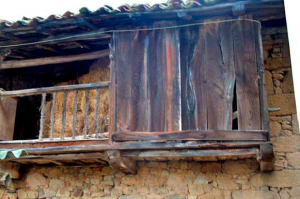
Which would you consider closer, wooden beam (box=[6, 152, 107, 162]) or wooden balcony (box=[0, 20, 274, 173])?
wooden balcony (box=[0, 20, 274, 173])

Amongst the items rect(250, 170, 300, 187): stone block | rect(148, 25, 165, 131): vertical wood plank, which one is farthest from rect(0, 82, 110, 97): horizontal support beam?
rect(250, 170, 300, 187): stone block

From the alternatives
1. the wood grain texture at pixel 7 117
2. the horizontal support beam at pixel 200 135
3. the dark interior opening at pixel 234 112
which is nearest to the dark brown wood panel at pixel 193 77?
the horizontal support beam at pixel 200 135

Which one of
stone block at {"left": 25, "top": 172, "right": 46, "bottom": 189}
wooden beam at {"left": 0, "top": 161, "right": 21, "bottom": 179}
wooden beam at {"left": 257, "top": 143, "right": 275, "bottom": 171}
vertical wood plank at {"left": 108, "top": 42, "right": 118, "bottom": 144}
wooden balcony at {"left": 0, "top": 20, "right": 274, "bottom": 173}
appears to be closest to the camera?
wooden beam at {"left": 257, "top": 143, "right": 275, "bottom": 171}

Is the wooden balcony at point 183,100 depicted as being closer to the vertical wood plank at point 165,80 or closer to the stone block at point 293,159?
the vertical wood plank at point 165,80

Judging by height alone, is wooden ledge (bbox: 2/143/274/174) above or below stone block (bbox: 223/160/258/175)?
above

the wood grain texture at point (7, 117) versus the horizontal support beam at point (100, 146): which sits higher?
the wood grain texture at point (7, 117)

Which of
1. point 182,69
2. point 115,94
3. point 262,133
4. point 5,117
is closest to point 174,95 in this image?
point 182,69

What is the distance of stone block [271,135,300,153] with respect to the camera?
5.52 meters

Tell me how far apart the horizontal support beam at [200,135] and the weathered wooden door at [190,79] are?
0.07m

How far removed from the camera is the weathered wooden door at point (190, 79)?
5.27m

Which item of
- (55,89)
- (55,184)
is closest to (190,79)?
(55,89)

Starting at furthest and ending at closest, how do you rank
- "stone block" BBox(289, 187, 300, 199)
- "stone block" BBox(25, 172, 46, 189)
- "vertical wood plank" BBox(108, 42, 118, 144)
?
"stone block" BBox(25, 172, 46, 189), "vertical wood plank" BBox(108, 42, 118, 144), "stone block" BBox(289, 187, 300, 199)

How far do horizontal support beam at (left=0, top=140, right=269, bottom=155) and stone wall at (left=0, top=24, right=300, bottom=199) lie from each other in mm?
677

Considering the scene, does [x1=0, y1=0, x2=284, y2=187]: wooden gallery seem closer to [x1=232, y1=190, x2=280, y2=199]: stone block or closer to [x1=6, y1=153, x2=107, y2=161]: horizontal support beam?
[x1=6, y1=153, x2=107, y2=161]: horizontal support beam
